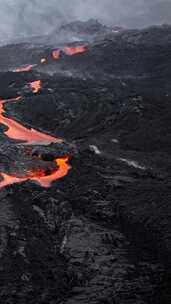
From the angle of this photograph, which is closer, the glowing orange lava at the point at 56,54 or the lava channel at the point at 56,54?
the lava channel at the point at 56,54

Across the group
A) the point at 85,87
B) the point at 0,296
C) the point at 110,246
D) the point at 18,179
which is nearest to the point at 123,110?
the point at 85,87

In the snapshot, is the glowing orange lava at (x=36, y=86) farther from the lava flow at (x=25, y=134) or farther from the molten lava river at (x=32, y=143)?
the lava flow at (x=25, y=134)

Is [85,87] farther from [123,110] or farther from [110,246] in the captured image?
[110,246]

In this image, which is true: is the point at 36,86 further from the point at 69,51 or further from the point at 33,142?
the point at 69,51

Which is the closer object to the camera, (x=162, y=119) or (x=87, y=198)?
(x=87, y=198)

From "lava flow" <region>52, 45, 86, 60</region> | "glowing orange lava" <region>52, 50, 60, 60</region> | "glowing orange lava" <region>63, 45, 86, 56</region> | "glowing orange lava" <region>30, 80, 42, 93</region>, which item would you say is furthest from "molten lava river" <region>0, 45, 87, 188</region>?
"glowing orange lava" <region>63, 45, 86, 56</region>

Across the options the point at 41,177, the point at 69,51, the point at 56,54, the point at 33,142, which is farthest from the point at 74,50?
the point at 41,177

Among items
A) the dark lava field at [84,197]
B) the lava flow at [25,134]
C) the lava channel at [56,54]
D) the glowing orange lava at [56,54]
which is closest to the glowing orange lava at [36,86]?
the dark lava field at [84,197]
